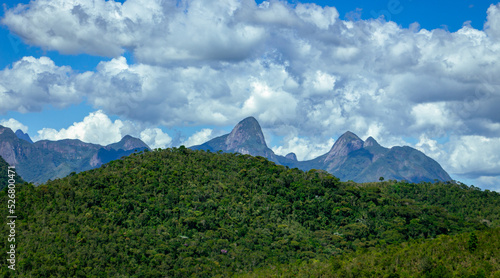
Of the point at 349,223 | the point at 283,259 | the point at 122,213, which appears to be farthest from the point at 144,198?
the point at 349,223

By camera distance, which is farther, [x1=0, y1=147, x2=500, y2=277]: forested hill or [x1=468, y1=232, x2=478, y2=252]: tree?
[x1=0, y1=147, x2=500, y2=277]: forested hill

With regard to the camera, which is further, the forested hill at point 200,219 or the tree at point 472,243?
the forested hill at point 200,219

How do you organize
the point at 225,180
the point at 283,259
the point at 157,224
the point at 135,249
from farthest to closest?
the point at 225,180, the point at 157,224, the point at 283,259, the point at 135,249

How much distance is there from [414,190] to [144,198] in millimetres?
119464

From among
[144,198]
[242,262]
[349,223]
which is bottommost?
[242,262]

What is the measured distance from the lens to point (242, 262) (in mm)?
109562

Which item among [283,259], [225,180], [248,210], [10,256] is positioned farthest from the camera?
[225,180]

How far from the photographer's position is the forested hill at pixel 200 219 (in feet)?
335

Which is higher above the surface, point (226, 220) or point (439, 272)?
point (226, 220)

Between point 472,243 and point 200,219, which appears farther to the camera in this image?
point 200,219

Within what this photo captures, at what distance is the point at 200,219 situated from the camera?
12244cm

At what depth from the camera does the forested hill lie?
102188 mm

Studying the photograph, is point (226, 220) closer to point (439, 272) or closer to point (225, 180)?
point (225, 180)

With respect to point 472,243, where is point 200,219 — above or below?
above
